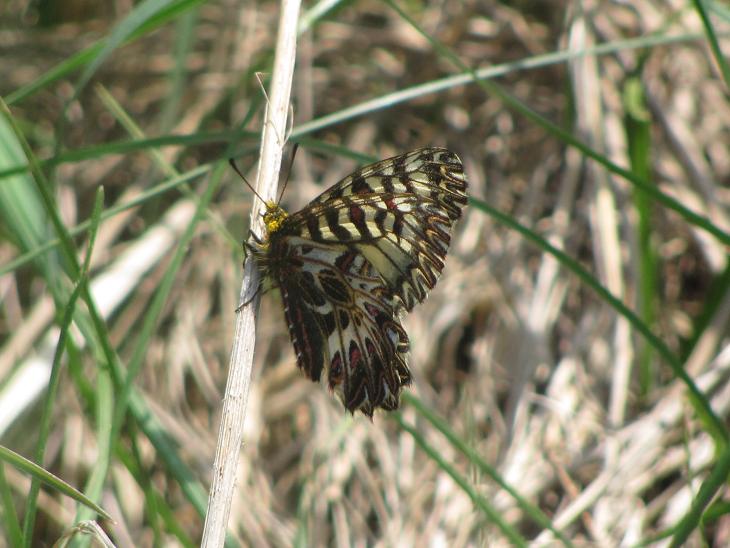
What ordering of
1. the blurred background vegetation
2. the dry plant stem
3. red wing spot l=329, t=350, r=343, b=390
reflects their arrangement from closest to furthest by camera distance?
1. the dry plant stem
2. red wing spot l=329, t=350, r=343, b=390
3. the blurred background vegetation

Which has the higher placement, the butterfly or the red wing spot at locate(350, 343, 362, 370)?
the butterfly

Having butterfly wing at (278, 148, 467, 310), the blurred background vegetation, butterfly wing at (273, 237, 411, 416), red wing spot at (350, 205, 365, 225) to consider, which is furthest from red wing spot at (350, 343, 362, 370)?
the blurred background vegetation

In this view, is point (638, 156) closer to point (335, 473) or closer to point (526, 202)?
point (526, 202)

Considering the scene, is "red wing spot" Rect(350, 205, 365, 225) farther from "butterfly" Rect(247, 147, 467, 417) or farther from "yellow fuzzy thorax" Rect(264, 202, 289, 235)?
"yellow fuzzy thorax" Rect(264, 202, 289, 235)

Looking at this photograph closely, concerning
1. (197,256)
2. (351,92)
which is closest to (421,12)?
(351,92)

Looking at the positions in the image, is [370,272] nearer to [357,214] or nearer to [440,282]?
[357,214]

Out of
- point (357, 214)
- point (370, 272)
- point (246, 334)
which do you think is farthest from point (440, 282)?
point (246, 334)

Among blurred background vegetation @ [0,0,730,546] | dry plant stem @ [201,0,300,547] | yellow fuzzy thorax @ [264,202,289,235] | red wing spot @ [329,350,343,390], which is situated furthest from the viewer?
blurred background vegetation @ [0,0,730,546]
